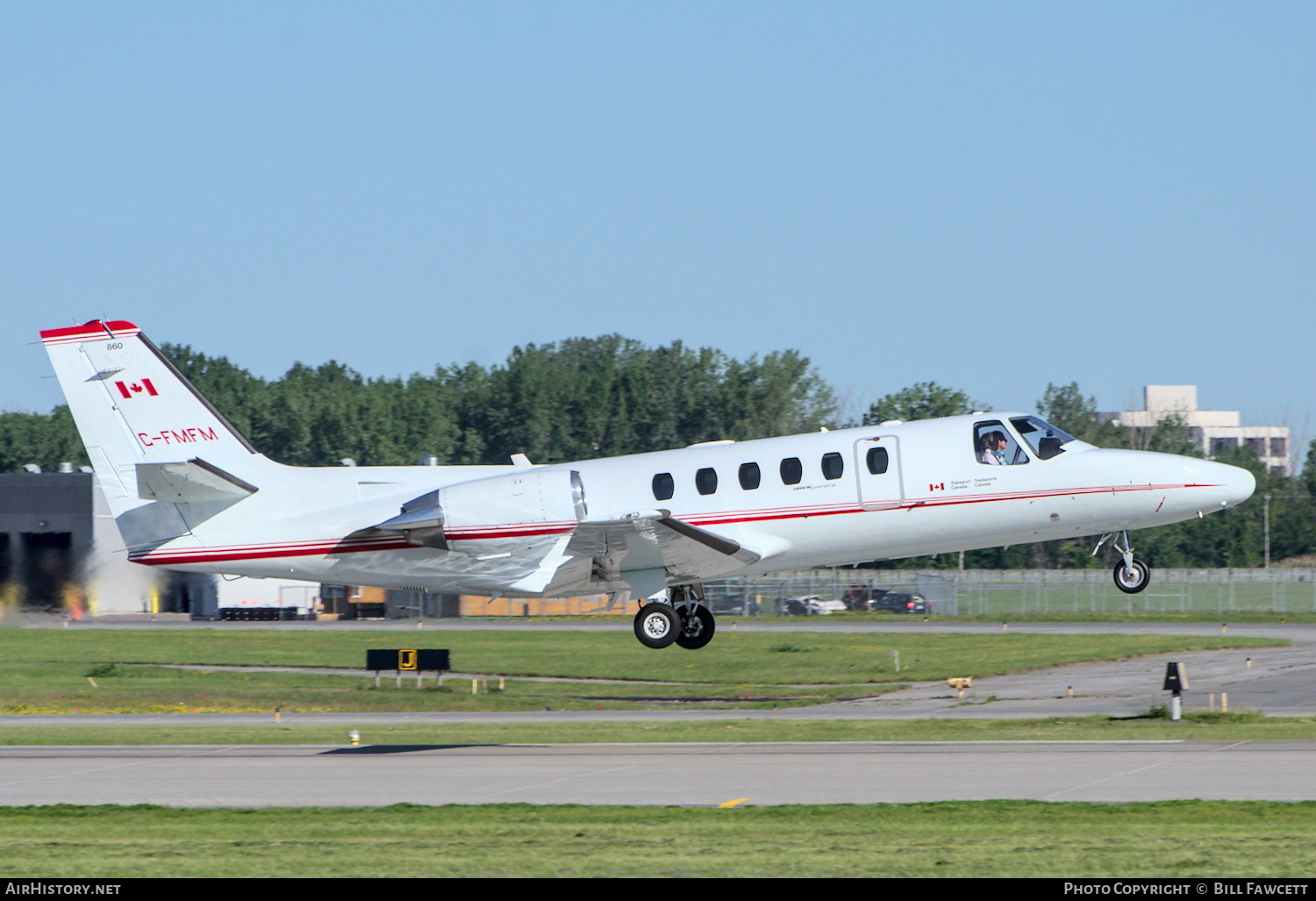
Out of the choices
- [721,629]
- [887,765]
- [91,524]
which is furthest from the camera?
[721,629]

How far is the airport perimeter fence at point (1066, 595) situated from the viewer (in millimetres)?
65562

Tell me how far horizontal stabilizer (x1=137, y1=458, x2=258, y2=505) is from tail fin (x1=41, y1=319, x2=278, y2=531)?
0.07 m

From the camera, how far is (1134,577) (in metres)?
23.2

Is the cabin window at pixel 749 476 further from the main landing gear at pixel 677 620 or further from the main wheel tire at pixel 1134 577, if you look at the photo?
the main wheel tire at pixel 1134 577

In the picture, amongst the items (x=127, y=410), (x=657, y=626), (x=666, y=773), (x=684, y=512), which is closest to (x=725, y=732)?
(x=657, y=626)

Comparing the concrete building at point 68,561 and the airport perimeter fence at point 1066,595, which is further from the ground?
the concrete building at point 68,561

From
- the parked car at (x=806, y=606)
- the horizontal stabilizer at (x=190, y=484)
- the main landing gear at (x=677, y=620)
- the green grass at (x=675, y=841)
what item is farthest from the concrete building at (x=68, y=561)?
the parked car at (x=806, y=606)

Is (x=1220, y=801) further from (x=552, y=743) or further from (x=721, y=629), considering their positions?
(x=721, y=629)

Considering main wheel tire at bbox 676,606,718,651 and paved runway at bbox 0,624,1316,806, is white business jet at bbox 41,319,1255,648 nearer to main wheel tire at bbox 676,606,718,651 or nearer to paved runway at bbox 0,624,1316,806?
main wheel tire at bbox 676,606,718,651

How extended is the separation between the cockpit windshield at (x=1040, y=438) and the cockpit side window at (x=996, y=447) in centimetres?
19

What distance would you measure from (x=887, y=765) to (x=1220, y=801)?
5.94 m

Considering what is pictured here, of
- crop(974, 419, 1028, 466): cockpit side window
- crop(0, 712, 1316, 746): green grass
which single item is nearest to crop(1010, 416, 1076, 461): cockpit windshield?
crop(974, 419, 1028, 466): cockpit side window
